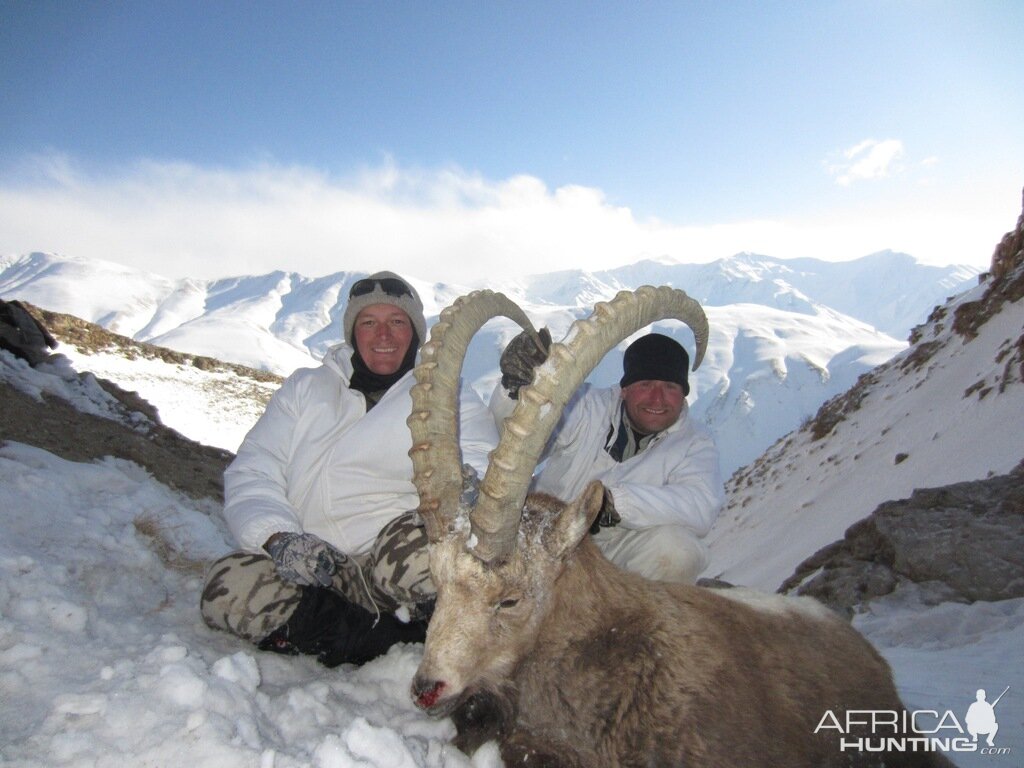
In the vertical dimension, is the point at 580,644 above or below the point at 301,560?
below

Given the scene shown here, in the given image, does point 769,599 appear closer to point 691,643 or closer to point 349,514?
point 691,643

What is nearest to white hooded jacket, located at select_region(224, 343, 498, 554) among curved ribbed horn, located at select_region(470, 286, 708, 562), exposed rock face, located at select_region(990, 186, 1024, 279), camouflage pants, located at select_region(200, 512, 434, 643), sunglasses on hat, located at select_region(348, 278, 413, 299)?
camouflage pants, located at select_region(200, 512, 434, 643)

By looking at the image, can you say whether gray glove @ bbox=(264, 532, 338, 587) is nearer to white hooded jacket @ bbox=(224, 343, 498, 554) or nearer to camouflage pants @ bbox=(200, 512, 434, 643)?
camouflage pants @ bbox=(200, 512, 434, 643)

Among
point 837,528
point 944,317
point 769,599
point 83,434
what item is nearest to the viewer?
point 769,599

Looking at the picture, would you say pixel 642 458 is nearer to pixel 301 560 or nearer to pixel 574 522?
pixel 574 522

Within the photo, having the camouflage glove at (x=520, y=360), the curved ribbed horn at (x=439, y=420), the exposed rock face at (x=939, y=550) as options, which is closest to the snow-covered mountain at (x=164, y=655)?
the exposed rock face at (x=939, y=550)

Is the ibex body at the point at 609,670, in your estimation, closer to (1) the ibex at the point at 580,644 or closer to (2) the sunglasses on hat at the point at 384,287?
(1) the ibex at the point at 580,644

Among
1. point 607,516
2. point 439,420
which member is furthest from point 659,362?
point 439,420

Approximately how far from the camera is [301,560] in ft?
12.0

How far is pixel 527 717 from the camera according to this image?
317 centimetres

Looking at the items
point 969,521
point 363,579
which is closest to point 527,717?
point 363,579

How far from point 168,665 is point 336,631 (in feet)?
3.86

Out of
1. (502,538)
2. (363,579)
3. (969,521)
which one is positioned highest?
(502,538)

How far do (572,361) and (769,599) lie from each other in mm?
2185
